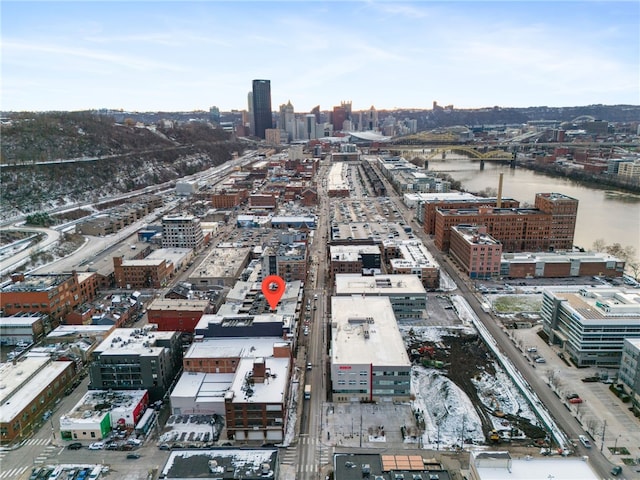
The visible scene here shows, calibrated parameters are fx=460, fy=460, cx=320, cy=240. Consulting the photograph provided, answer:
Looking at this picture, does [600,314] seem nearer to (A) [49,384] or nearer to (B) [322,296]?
(B) [322,296]

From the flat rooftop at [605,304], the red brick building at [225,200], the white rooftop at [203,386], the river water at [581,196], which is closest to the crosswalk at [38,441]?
the white rooftop at [203,386]

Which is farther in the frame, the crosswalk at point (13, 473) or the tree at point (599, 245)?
the tree at point (599, 245)

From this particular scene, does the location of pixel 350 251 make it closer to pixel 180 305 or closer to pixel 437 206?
pixel 180 305

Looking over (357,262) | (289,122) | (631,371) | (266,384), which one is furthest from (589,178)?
(289,122)

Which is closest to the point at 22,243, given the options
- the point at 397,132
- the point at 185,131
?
the point at 185,131

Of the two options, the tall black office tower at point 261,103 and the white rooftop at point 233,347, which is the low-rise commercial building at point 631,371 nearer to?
the white rooftop at point 233,347

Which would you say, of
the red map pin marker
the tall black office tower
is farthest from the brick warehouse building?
the tall black office tower
